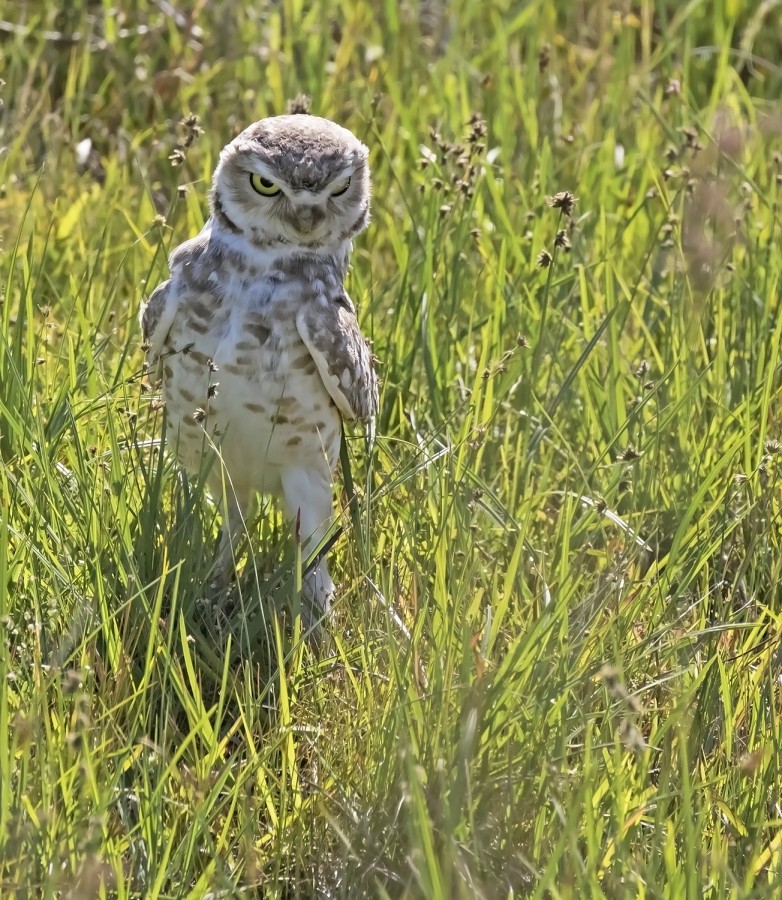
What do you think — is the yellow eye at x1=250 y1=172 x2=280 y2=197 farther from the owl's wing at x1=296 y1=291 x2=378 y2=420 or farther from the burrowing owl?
the owl's wing at x1=296 y1=291 x2=378 y2=420

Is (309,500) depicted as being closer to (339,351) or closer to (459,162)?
(339,351)

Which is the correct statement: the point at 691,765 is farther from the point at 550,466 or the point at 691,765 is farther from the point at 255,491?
the point at 255,491

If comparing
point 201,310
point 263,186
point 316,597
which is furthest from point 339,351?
point 316,597

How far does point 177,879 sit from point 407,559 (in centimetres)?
99

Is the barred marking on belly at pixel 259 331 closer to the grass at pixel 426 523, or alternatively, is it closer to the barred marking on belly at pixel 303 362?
the barred marking on belly at pixel 303 362

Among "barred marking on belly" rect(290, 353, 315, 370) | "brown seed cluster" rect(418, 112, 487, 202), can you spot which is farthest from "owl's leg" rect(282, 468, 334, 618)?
"brown seed cluster" rect(418, 112, 487, 202)

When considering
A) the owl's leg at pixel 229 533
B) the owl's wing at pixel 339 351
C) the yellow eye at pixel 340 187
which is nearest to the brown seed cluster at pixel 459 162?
the yellow eye at pixel 340 187

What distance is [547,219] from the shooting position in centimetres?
509

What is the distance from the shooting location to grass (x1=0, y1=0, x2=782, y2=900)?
8.69 feet

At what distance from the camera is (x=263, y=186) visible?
3.70 m

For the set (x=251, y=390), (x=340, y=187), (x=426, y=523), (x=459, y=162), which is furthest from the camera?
(x=459, y=162)

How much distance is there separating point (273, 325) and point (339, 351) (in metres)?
0.18

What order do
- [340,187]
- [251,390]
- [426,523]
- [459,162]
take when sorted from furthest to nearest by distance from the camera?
[459,162] → [340,187] → [251,390] → [426,523]

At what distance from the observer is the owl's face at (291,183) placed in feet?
11.9
